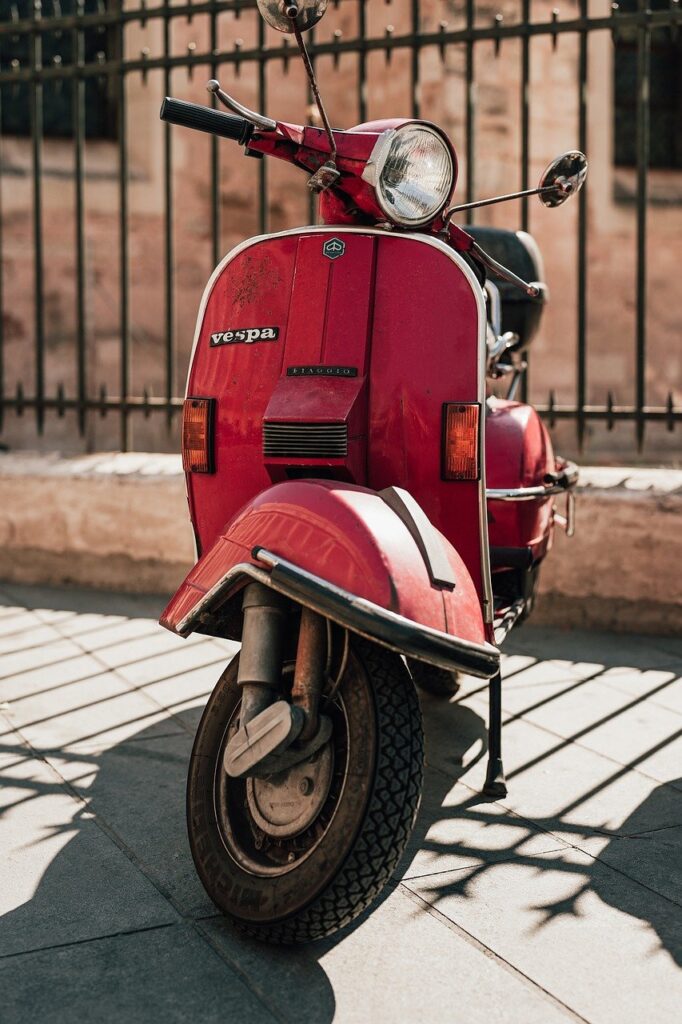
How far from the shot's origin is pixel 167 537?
18.2ft

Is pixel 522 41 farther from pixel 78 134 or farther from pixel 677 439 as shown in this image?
pixel 677 439

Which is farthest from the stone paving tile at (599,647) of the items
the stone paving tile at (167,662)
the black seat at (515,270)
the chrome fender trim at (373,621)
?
the chrome fender trim at (373,621)

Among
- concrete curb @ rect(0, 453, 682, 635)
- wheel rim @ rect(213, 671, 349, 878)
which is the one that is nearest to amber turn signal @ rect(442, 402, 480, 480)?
wheel rim @ rect(213, 671, 349, 878)

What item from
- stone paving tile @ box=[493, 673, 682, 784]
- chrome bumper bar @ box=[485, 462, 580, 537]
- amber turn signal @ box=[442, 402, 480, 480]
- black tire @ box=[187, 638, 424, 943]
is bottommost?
stone paving tile @ box=[493, 673, 682, 784]

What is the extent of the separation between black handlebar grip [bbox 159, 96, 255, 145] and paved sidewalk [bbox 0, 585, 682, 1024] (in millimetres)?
1671

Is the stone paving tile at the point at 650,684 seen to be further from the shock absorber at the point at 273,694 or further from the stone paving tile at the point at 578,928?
the shock absorber at the point at 273,694

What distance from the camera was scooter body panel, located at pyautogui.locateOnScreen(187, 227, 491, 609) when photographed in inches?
107

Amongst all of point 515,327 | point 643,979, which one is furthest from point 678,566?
point 643,979

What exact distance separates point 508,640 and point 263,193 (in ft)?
8.49

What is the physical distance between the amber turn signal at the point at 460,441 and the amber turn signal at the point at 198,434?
2.02ft

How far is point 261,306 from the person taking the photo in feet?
9.37

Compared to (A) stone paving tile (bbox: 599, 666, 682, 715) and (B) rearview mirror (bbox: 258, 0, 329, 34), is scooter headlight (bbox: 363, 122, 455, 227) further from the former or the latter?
(A) stone paving tile (bbox: 599, 666, 682, 715)

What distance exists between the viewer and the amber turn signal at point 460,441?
2.74m

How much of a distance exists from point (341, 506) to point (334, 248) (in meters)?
0.81
